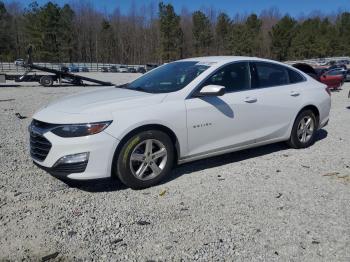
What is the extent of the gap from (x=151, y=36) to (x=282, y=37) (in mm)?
36675

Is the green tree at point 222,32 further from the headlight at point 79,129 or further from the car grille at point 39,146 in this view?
the headlight at point 79,129

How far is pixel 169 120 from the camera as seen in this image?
462cm

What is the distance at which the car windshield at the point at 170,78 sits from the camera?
16.5ft

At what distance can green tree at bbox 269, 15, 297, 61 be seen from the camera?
91812mm

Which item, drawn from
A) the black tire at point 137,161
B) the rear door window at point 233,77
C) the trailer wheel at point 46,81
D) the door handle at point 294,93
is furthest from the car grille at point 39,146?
the trailer wheel at point 46,81

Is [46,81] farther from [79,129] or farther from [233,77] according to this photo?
[79,129]

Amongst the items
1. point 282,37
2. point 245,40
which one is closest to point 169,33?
point 245,40

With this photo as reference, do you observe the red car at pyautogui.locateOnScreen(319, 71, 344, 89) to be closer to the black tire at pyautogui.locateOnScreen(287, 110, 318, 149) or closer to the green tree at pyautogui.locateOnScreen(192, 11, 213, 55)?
the black tire at pyautogui.locateOnScreen(287, 110, 318, 149)

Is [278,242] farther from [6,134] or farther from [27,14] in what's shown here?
[27,14]

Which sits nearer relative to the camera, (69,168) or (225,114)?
(69,168)

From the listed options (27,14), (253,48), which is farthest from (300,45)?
(27,14)

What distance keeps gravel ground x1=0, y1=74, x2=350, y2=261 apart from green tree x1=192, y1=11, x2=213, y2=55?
3712 inches

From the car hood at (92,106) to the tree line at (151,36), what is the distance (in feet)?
256

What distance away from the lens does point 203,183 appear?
481cm
